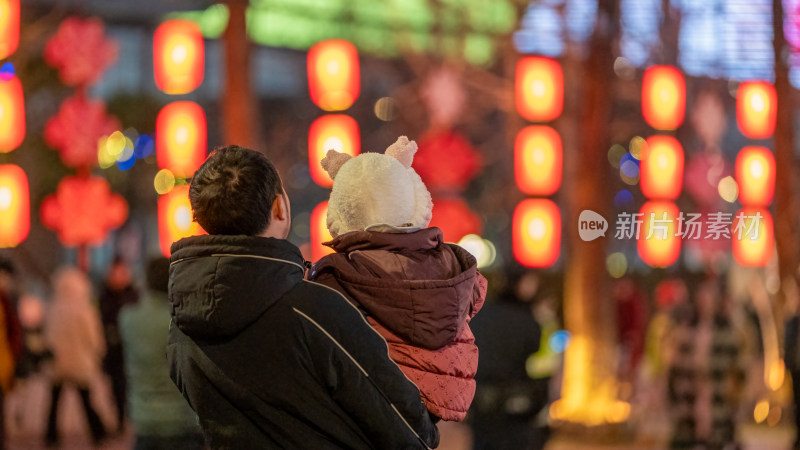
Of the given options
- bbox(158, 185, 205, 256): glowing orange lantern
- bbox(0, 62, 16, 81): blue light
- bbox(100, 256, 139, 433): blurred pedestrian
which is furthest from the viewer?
bbox(0, 62, 16, 81): blue light

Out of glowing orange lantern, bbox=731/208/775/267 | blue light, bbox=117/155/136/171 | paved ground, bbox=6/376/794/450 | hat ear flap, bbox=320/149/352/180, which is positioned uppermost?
blue light, bbox=117/155/136/171

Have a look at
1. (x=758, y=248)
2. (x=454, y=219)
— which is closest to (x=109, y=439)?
(x=454, y=219)

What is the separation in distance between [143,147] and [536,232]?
1278 centimetres

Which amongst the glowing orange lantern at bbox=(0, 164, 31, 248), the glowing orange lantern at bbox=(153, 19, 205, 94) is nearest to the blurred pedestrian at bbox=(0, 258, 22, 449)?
the glowing orange lantern at bbox=(0, 164, 31, 248)

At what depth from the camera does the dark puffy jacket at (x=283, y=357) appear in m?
2.23

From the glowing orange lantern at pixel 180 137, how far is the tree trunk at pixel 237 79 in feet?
2.09

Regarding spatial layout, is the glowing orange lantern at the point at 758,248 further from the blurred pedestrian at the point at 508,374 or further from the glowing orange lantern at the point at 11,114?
the glowing orange lantern at the point at 11,114

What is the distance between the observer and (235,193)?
7.58ft

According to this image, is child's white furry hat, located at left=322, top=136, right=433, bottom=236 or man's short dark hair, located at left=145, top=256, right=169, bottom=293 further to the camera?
man's short dark hair, located at left=145, top=256, right=169, bottom=293

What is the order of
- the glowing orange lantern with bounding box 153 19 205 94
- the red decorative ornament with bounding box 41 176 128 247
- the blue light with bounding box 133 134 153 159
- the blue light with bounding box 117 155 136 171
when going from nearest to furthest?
the glowing orange lantern with bounding box 153 19 205 94
the red decorative ornament with bounding box 41 176 128 247
the blue light with bounding box 133 134 153 159
the blue light with bounding box 117 155 136 171

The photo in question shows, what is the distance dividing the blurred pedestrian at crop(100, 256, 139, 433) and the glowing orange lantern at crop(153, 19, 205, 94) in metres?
2.32

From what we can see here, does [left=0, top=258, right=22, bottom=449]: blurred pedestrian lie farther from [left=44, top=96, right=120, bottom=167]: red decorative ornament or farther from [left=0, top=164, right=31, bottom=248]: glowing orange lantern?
[left=44, top=96, right=120, bottom=167]: red decorative ornament

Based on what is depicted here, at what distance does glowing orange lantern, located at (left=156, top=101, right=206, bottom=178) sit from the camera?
1112cm

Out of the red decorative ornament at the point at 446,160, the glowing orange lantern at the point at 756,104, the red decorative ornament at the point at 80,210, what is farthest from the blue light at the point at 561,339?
the red decorative ornament at the point at 80,210
